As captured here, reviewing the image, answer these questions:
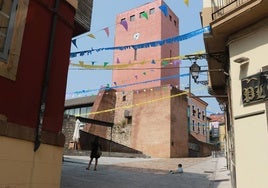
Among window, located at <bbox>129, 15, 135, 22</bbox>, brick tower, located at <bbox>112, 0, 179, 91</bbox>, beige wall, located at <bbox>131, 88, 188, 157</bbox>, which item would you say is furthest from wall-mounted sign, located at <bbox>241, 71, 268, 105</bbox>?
window, located at <bbox>129, 15, 135, 22</bbox>

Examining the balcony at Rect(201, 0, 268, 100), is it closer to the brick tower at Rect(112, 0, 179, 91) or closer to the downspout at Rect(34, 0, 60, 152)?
the downspout at Rect(34, 0, 60, 152)

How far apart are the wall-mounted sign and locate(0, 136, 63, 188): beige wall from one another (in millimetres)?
4686

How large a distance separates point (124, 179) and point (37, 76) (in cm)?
731

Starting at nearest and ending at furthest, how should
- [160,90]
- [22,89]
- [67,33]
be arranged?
1. [22,89]
2. [67,33]
3. [160,90]

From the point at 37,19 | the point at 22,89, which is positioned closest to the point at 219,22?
the point at 37,19

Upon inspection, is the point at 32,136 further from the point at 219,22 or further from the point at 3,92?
the point at 219,22

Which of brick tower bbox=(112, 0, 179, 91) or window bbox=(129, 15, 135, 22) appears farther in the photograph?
window bbox=(129, 15, 135, 22)

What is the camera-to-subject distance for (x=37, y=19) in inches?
294

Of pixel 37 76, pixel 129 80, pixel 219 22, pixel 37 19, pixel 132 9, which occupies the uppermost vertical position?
pixel 132 9

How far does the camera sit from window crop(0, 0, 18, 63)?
6566 mm

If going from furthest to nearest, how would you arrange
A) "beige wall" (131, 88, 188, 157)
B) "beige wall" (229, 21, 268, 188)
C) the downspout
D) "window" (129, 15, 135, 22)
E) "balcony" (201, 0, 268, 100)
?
"window" (129, 15, 135, 22) → "beige wall" (131, 88, 188, 157) → "balcony" (201, 0, 268, 100) → "beige wall" (229, 21, 268, 188) → the downspout

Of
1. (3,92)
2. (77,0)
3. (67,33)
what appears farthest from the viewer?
(77,0)

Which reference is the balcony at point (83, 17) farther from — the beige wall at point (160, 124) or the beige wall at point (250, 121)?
the beige wall at point (160, 124)

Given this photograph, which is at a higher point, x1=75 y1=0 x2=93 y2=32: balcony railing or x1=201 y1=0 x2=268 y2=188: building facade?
x1=75 y1=0 x2=93 y2=32: balcony railing
